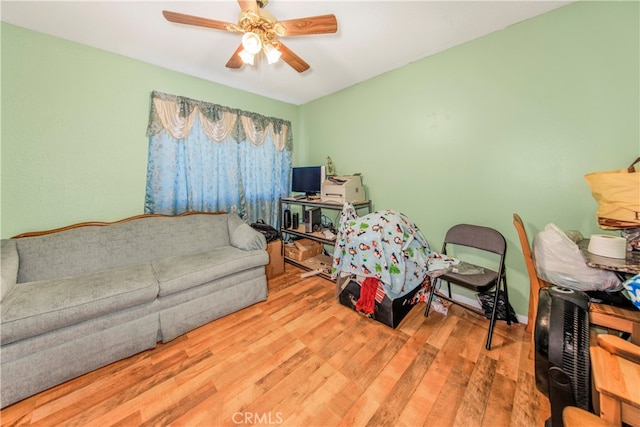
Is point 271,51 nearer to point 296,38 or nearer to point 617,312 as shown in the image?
point 296,38

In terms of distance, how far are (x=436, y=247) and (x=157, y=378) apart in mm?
2473

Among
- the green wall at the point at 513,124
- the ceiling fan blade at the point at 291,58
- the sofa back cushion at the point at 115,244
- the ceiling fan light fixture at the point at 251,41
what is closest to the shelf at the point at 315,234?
the green wall at the point at 513,124

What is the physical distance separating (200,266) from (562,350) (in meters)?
2.26

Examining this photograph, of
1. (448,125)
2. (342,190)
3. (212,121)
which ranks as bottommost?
(342,190)

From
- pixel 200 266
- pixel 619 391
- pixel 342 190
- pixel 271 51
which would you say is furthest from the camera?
pixel 342 190

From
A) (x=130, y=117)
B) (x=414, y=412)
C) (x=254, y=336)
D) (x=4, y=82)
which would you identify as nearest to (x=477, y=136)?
(x=414, y=412)

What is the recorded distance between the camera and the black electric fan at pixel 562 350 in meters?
0.95

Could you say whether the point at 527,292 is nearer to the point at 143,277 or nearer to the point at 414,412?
the point at 414,412

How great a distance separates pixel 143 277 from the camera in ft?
5.38

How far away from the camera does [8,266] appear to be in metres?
1.46

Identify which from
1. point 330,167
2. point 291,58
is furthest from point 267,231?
point 291,58

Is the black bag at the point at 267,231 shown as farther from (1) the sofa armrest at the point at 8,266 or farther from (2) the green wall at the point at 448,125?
(1) the sofa armrest at the point at 8,266

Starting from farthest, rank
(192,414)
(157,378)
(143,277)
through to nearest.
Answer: (143,277) < (157,378) < (192,414)

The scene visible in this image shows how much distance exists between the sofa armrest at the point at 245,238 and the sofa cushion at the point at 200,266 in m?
0.08
